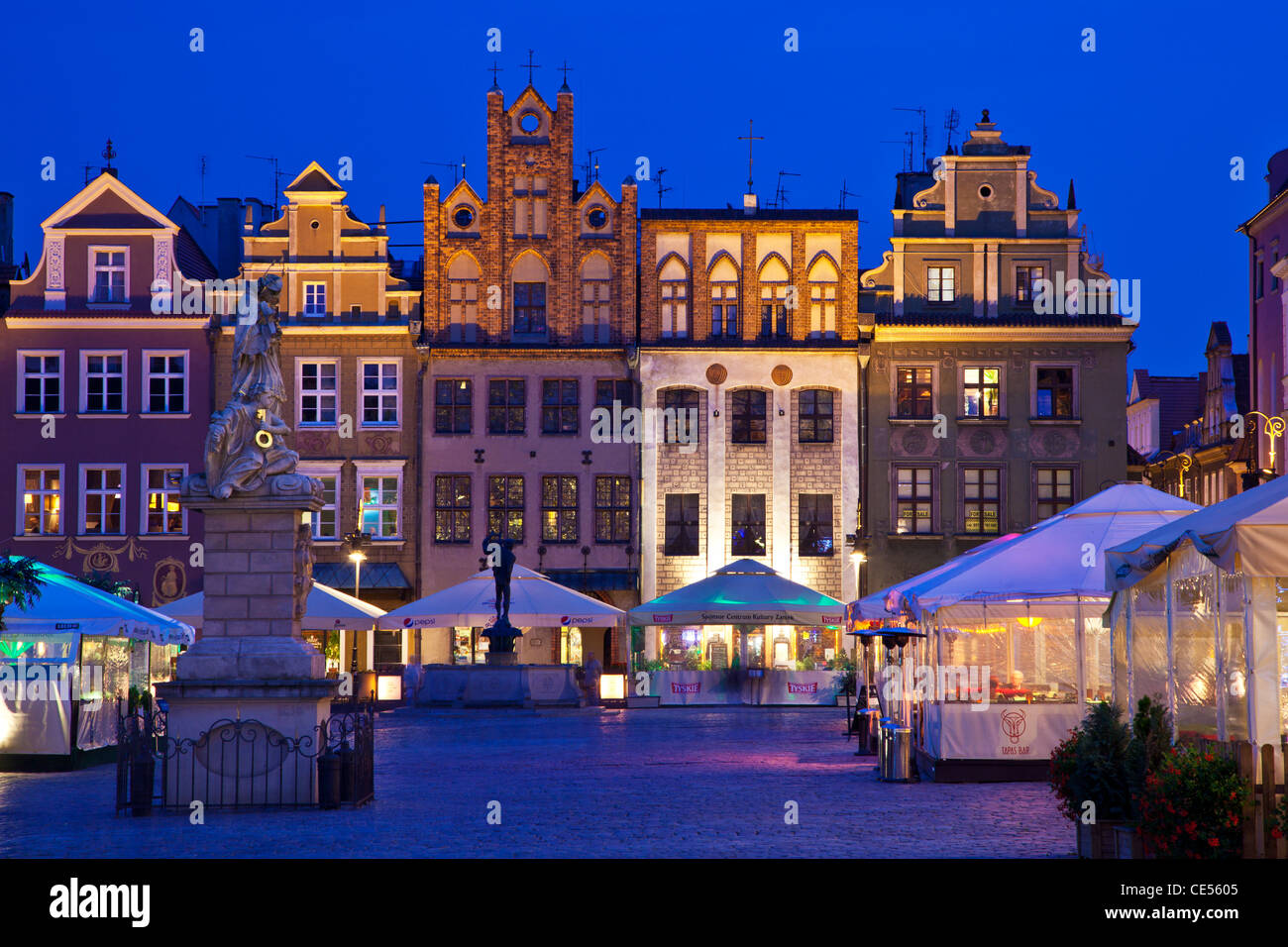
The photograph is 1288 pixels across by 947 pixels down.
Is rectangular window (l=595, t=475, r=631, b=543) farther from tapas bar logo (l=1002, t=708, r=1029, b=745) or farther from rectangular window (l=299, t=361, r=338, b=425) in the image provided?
tapas bar logo (l=1002, t=708, r=1029, b=745)

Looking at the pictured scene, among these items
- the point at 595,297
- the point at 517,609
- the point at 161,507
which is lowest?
the point at 517,609

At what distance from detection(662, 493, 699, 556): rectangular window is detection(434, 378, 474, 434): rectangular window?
6137mm

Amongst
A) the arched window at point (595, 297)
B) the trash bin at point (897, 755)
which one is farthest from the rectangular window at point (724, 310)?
the trash bin at point (897, 755)

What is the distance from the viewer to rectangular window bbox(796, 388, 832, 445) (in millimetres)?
49938

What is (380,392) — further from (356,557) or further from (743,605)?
(743,605)

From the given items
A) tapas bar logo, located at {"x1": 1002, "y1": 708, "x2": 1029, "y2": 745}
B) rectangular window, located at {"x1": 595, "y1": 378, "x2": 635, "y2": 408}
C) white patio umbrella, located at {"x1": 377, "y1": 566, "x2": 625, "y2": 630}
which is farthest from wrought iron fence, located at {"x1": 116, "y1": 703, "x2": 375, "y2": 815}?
rectangular window, located at {"x1": 595, "y1": 378, "x2": 635, "y2": 408}

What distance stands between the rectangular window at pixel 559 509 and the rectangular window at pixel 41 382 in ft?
45.2

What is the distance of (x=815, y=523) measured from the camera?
49.9 m

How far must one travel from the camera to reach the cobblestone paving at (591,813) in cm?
1397

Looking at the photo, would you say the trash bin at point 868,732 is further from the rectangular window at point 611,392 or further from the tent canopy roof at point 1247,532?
the rectangular window at point 611,392

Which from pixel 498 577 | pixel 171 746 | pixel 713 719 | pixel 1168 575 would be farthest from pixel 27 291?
pixel 1168 575

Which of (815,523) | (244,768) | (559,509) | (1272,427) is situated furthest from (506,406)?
(244,768)

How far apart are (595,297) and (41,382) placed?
51.5 feet

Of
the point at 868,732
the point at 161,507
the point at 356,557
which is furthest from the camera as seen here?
the point at 161,507
